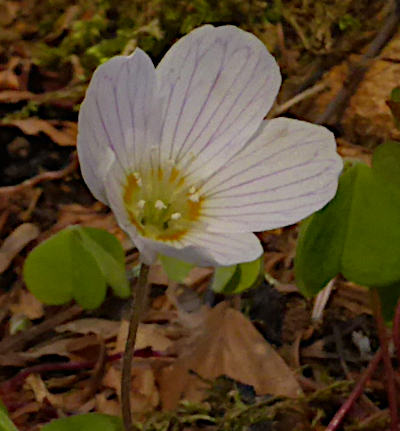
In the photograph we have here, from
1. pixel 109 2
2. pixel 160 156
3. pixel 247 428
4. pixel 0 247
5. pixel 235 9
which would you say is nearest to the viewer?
pixel 160 156

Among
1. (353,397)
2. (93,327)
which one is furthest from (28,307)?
(353,397)

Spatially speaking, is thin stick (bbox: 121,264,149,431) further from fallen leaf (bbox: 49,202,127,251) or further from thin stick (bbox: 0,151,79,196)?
thin stick (bbox: 0,151,79,196)

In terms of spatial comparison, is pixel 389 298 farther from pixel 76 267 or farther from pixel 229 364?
pixel 76 267

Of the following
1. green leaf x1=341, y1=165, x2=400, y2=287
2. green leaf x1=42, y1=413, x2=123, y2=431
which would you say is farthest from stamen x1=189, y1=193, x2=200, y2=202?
green leaf x1=42, y1=413, x2=123, y2=431

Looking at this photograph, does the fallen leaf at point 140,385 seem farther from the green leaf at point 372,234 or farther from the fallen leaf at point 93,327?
the green leaf at point 372,234

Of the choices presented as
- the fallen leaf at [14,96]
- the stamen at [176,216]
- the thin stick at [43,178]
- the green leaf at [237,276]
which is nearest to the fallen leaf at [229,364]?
the green leaf at [237,276]

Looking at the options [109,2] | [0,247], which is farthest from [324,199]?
[109,2]

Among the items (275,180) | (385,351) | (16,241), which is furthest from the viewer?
(16,241)

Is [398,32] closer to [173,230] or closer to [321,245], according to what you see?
[321,245]
